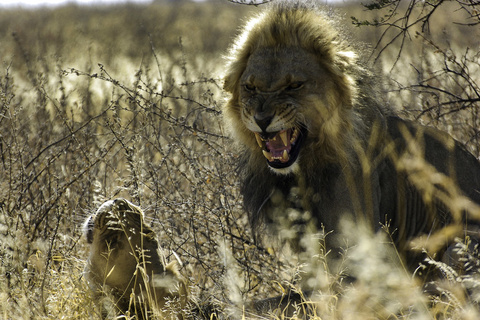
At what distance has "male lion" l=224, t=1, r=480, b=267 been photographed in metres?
4.19

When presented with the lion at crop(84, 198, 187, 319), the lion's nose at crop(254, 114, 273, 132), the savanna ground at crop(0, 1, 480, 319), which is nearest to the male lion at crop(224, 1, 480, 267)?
the lion's nose at crop(254, 114, 273, 132)

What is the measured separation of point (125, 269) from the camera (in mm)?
3723

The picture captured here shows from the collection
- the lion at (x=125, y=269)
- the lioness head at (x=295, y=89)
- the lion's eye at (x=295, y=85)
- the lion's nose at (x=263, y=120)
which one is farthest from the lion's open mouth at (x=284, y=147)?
the lion at (x=125, y=269)

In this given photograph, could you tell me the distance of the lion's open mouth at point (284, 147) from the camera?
4.17 m

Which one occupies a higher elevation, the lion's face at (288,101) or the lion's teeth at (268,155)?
the lion's face at (288,101)

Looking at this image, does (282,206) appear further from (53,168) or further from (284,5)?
(53,168)

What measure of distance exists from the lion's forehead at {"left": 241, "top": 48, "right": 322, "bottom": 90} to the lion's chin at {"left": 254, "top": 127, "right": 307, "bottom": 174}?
0.29 meters

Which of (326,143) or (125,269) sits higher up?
(326,143)

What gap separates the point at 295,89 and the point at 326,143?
40 centimetres

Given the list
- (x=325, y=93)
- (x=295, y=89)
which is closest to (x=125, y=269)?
(x=295, y=89)

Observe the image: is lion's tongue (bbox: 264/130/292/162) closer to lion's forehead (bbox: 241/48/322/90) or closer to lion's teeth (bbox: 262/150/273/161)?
lion's teeth (bbox: 262/150/273/161)

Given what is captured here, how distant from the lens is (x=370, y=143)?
442 centimetres

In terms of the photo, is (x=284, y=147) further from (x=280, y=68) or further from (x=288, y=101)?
(x=280, y=68)

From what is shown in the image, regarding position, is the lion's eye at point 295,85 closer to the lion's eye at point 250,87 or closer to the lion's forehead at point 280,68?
the lion's forehead at point 280,68
